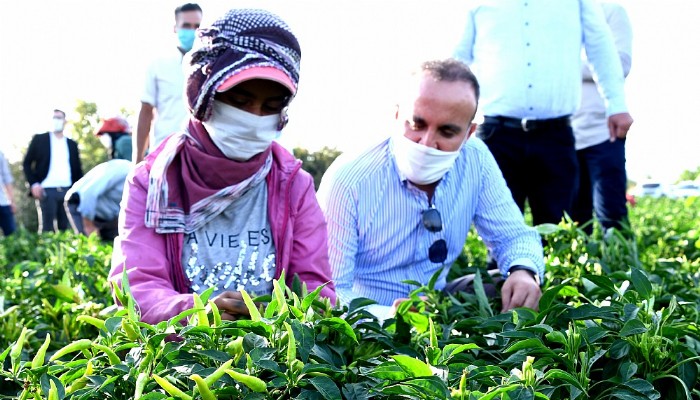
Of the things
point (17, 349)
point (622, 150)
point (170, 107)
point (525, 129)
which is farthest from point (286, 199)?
point (622, 150)

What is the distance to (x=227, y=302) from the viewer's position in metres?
1.95

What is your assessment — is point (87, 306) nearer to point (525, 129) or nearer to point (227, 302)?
point (227, 302)

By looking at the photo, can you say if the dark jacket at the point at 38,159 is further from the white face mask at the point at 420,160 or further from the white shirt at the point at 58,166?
the white face mask at the point at 420,160

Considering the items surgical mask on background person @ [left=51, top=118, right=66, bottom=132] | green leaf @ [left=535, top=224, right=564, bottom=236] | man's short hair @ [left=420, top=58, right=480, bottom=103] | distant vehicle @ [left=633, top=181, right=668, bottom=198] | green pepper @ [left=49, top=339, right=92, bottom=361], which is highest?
man's short hair @ [left=420, top=58, right=480, bottom=103]

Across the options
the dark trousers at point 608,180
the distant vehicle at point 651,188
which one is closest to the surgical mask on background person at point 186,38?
the dark trousers at point 608,180

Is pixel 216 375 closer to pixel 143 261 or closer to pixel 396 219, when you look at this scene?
pixel 143 261

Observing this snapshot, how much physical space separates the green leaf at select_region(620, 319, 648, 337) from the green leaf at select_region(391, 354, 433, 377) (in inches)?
20.2

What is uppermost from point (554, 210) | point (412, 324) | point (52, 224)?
point (412, 324)

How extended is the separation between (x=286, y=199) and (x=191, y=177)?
32 centimetres

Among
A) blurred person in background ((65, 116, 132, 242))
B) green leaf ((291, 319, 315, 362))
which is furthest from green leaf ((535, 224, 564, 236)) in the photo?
blurred person in background ((65, 116, 132, 242))

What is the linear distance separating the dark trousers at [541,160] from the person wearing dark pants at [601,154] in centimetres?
47

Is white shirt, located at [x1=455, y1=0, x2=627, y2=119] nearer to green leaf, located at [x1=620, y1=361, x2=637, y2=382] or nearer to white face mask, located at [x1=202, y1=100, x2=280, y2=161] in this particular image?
white face mask, located at [x1=202, y1=100, x2=280, y2=161]

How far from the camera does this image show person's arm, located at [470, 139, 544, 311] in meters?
2.90

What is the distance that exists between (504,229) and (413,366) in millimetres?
1925
